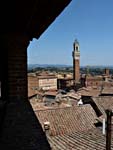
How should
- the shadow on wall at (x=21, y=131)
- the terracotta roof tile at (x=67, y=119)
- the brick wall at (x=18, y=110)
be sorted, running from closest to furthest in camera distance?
the shadow on wall at (x=21, y=131), the brick wall at (x=18, y=110), the terracotta roof tile at (x=67, y=119)

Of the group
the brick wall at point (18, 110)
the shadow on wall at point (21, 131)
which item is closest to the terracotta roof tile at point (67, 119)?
the brick wall at point (18, 110)

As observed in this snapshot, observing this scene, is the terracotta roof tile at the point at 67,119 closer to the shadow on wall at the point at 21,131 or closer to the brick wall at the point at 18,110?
the brick wall at the point at 18,110

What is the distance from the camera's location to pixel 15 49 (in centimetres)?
516

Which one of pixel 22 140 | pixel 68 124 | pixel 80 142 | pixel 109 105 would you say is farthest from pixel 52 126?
pixel 22 140

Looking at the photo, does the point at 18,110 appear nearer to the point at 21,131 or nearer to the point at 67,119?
the point at 21,131

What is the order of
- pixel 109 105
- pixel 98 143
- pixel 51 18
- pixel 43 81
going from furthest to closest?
pixel 43 81, pixel 109 105, pixel 98 143, pixel 51 18

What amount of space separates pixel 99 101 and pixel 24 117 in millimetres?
20351

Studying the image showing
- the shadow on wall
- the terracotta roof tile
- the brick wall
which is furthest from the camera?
the terracotta roof tile

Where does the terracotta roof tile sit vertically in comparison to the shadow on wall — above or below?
below

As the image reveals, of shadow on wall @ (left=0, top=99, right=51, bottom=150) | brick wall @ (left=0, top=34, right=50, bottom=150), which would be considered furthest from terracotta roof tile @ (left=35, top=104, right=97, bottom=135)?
shadow on wall @ (left=0, top=99, right=51, bottom=150)

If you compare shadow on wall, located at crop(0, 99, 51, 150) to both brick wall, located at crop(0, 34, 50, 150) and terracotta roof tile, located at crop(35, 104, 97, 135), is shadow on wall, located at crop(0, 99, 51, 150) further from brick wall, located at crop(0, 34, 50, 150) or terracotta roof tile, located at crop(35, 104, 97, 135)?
terracotta roof tile, located at crop(35, 104, 97, 135)

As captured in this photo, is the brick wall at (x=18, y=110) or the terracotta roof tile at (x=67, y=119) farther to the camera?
the terracotta roof tile at (x=67, y=119)

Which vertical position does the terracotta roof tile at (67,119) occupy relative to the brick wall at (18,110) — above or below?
below

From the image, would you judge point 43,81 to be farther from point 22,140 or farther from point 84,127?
point 22,140
